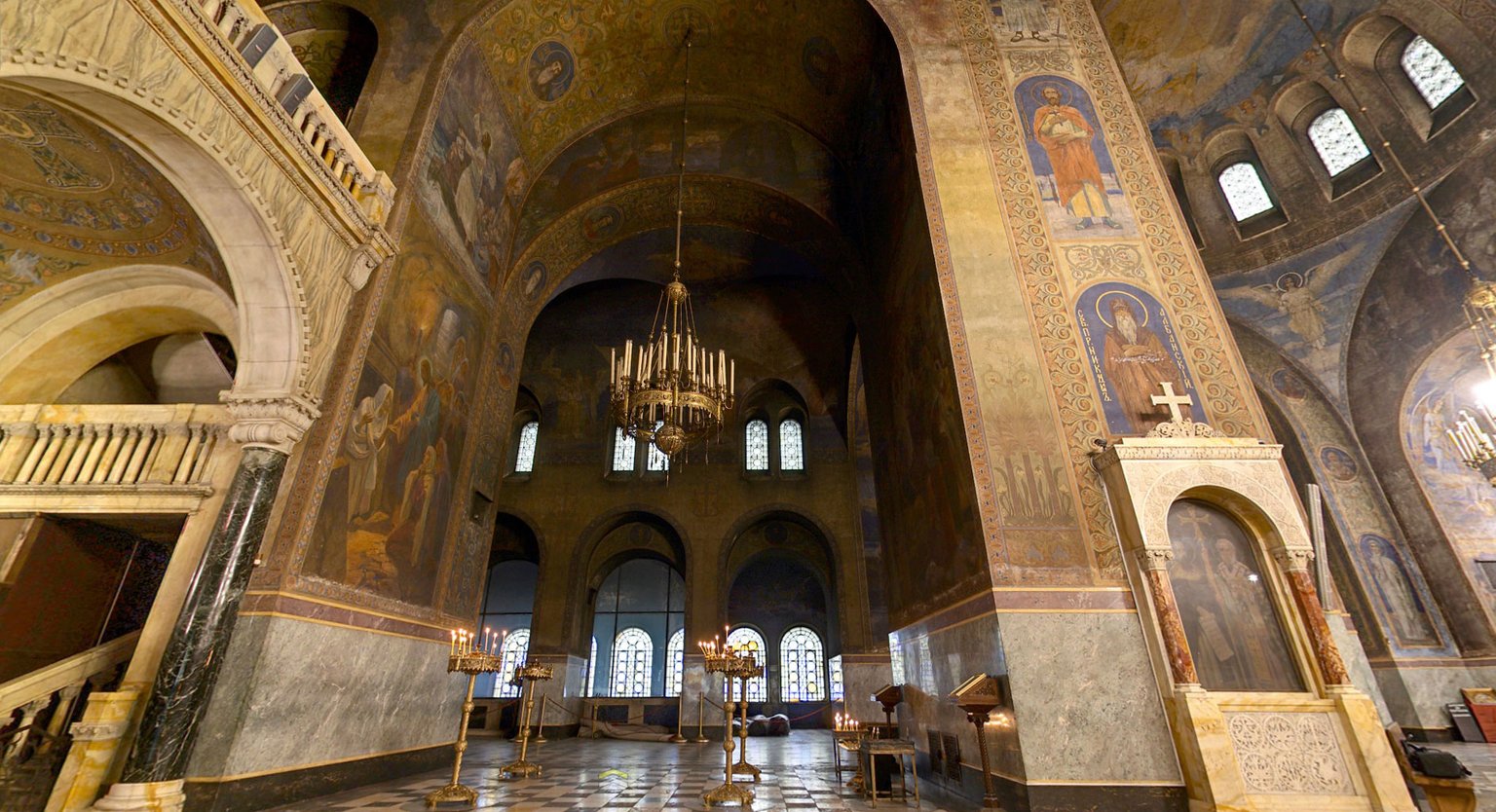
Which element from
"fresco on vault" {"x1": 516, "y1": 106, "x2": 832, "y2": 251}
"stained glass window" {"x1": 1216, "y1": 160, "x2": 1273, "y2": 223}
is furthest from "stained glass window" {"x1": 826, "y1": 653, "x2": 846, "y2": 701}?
"stained glass window" {"x1": 1216, "y1": 160, "x2": 1273, "y2": 223}

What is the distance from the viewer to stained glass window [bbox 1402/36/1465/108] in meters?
10.3

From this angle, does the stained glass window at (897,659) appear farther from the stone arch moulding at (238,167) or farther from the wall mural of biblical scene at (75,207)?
the wall mural of biblical scene at (75,207)

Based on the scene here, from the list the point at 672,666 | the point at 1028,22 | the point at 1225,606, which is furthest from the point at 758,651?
the point at 1028,22

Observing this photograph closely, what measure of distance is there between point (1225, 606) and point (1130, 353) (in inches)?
107

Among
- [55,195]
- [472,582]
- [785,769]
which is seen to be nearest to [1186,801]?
[785,769]

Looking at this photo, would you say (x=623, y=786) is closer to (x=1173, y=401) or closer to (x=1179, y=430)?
(x=1179, y=430)

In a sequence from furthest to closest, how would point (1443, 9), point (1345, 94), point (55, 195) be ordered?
point (1345, 94) < point (1443, 9) < point (55, 195)

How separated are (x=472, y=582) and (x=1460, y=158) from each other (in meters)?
18.3

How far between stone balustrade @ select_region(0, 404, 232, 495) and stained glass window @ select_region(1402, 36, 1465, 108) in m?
18.8

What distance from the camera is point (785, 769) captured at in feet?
27.6

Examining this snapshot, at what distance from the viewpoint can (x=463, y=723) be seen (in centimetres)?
616

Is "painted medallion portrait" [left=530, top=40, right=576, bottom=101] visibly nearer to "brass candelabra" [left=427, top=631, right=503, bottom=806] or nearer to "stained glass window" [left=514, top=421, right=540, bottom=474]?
"brass candelabra" [left=427, top=631, right=503, bottom=806]

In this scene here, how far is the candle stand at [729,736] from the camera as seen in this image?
18.6ft

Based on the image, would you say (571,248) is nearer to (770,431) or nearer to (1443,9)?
(770,431)
